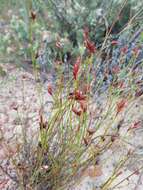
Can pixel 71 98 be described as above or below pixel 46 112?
above

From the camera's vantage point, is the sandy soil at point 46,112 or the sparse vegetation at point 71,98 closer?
the sparse vegetation at point 71,98

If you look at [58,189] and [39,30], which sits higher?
[39,30]

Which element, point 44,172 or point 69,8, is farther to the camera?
Answer: point 69,8

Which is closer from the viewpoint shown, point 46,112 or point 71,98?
point 71,98

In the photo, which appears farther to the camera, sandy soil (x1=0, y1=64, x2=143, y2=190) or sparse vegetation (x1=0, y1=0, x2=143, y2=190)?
sandy soil (x1=0, y1=64, x2=143, y2=190)

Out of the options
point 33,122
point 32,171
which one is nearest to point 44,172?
point 32,171

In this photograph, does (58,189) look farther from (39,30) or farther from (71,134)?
(39,30)

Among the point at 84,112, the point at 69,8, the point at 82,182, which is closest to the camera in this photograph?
the point at 84,112

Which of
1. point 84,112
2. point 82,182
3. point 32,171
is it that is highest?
point 84,112

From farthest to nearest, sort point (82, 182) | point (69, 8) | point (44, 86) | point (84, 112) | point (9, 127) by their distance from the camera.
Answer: point (69, 8), point (44, 86), point (9, 127), point (82, 182), point (84, 112)

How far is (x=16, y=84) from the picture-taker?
96.5 inches

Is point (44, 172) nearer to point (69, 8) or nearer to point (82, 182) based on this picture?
point (82, 182)

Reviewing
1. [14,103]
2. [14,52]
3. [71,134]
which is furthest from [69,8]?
[71,134]

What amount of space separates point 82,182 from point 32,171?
28 centimetres
